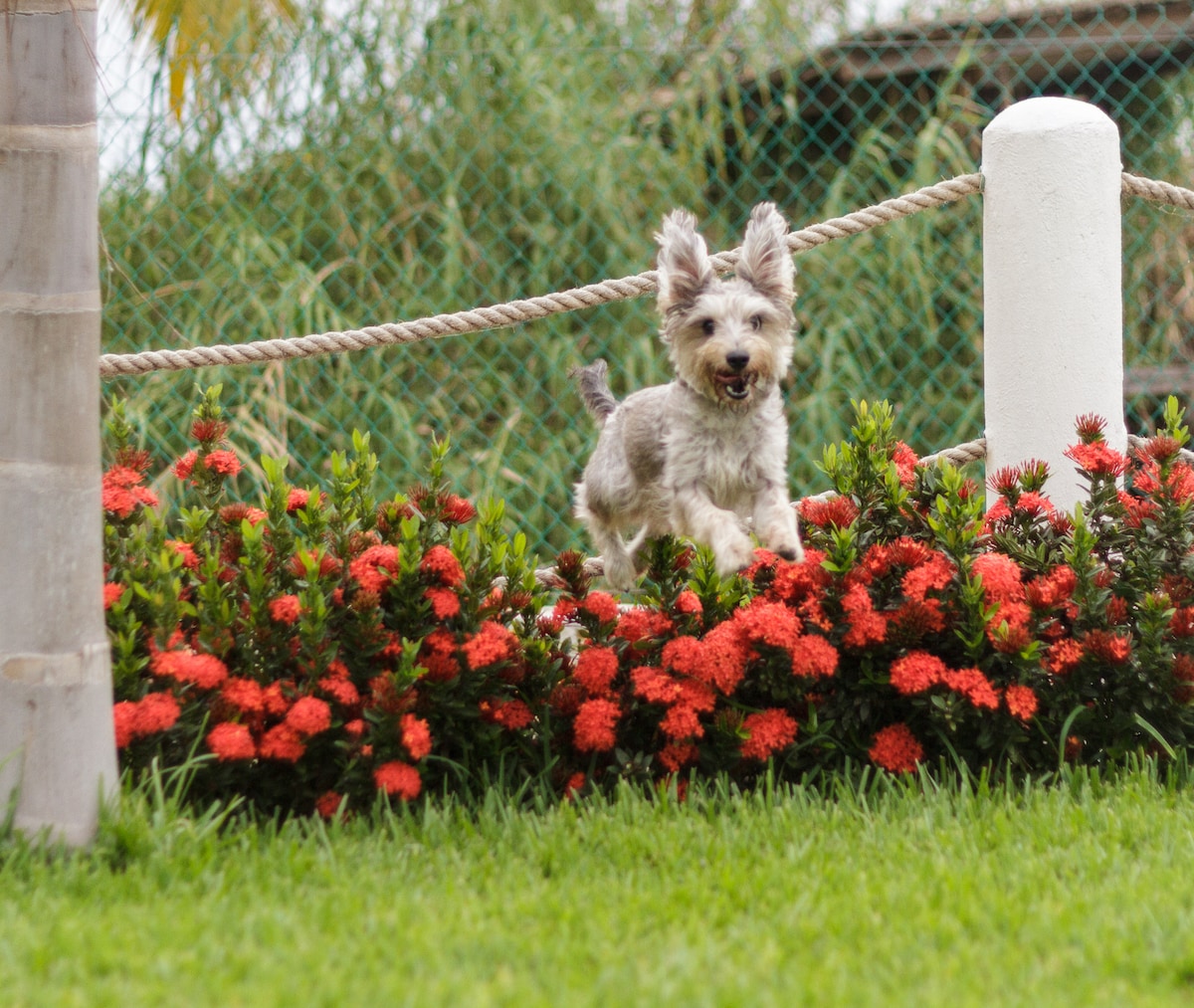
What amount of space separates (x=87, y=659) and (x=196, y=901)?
24.3 inches

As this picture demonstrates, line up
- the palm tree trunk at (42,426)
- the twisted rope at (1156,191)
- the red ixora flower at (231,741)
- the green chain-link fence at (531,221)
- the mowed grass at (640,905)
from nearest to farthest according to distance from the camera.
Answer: the mowed grass at (640,905)
the palm tree trunk at (42,426)
the red ixora flower at (231,741)
the twisted rope at (1156,191)
the green chain-link fence at (531,221)

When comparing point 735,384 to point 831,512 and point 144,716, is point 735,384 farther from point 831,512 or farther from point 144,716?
point 144,716

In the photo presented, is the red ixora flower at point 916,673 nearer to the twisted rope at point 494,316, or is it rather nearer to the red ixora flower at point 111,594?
the twisted rope at point 494,316

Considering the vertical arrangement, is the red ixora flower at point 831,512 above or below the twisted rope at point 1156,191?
below

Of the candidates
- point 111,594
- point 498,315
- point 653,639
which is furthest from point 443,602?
point 498,315

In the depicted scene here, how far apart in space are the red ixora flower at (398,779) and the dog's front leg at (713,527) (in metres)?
0.94

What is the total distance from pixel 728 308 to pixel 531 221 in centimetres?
428

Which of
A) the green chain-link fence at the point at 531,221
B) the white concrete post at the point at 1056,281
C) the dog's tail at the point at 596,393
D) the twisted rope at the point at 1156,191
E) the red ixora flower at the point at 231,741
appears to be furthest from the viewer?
the green chain-link fence at the point at 531,221

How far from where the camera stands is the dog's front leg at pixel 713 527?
3.49 metres

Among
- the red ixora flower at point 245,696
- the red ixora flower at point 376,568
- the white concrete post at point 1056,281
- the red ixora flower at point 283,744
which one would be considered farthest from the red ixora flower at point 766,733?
the white concrete post at point 1056,281

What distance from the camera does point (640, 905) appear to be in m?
2.90

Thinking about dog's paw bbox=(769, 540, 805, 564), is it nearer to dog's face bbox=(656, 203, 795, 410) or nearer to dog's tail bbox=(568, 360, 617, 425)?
dog's face bbox=(656, 203, 795, 410)

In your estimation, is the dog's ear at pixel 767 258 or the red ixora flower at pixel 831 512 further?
the red ixora flower at pixel 831 512

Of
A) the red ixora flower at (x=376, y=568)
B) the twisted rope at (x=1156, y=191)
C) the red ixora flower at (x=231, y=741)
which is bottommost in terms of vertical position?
the red ixora flower at (x=231, y=741)
